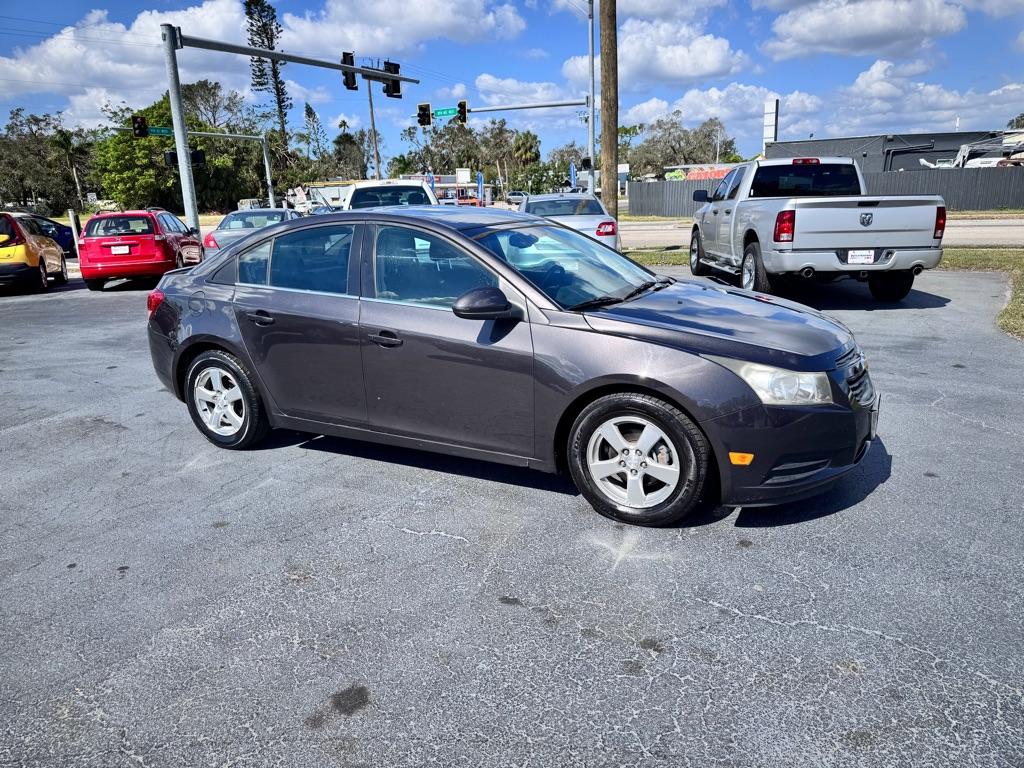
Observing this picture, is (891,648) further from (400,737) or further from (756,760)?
(400,737)

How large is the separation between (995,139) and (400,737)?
49.1 m

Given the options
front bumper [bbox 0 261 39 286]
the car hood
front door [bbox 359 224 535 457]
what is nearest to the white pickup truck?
the car hood

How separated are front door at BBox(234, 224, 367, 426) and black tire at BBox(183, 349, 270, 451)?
0.18m

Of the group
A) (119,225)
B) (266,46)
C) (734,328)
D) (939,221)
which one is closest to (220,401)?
(734,328)

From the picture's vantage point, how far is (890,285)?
10.3 m

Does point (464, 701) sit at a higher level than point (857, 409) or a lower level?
lower

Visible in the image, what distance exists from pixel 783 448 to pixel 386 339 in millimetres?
2207

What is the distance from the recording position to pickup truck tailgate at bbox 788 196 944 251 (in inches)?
351

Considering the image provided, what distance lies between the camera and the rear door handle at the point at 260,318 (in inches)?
186

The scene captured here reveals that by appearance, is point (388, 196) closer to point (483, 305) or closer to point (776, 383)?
point (483, 305)

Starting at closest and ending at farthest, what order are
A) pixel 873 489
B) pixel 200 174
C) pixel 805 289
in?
pixel 873 489 → pixel 805 289 → pixel 200 174

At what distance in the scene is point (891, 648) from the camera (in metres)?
2.82

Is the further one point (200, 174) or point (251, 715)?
point (200, 174)

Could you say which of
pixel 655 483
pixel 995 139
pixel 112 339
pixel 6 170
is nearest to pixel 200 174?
pixel 6 170
